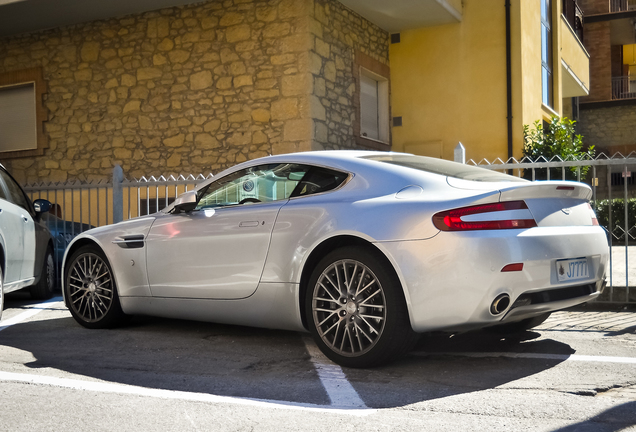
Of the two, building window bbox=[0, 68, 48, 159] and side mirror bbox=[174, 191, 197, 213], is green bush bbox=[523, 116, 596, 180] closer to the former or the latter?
side mirror bbox=[174, 191, 197, 213]

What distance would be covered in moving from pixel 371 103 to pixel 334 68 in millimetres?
1990

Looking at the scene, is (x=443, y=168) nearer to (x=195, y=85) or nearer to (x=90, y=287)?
(x=90, y=287)

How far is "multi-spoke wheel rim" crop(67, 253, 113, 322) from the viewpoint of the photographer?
6.08m

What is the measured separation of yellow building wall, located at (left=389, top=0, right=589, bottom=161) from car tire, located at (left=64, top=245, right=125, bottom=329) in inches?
367

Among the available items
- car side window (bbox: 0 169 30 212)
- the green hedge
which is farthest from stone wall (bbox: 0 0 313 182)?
the green hedge

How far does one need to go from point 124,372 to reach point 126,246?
1.65m

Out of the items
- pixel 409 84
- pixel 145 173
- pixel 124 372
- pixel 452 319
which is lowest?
pixel 124 372

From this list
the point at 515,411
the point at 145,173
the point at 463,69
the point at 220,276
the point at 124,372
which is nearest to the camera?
the point at 515,411

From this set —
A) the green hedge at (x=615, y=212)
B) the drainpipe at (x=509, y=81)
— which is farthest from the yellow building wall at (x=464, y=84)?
the green hedge at (x=615, y=212)

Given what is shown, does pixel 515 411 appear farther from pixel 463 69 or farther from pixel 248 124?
pixel 463 69

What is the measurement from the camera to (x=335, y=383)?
405 centimetres

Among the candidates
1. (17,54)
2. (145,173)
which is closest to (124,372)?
(145,173)

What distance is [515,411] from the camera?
11.2ft

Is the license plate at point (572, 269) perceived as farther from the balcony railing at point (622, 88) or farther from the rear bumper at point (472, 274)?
the balcony railing at point (622, 88)
